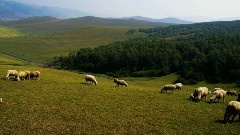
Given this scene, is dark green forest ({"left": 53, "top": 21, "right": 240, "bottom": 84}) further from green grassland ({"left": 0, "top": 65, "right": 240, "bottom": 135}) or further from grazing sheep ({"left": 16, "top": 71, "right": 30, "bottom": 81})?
grazing sheep ({"left": 16, "top": 71, "right": 30, "bottom": 81})

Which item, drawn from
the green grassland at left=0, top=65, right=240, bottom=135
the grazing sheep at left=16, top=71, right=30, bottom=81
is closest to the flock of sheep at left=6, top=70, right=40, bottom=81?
the grazing sheep at left=16, top=71, right=30, bottom=81

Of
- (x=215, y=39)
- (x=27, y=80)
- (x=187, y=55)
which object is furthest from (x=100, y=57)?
(x=27, y=80)

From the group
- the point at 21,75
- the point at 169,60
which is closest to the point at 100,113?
the point at 21,75

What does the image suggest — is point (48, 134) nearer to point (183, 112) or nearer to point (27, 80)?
point (183, 112)

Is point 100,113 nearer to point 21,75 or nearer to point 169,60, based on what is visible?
point 21,75

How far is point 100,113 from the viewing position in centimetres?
3017

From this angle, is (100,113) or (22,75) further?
(22,75)

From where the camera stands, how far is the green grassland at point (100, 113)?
26.1 meters

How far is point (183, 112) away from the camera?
31.7 meters

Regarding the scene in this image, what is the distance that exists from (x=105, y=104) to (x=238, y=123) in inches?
572

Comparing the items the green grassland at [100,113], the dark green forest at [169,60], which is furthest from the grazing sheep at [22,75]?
the dark green forest at [169,60]

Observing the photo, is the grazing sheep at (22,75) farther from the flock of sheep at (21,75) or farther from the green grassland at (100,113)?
the green grassland at (100,113)

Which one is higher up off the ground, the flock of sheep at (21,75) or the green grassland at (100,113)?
the flock of sheep at (21,75)

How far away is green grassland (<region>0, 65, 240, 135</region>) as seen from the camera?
26078 millimetres
